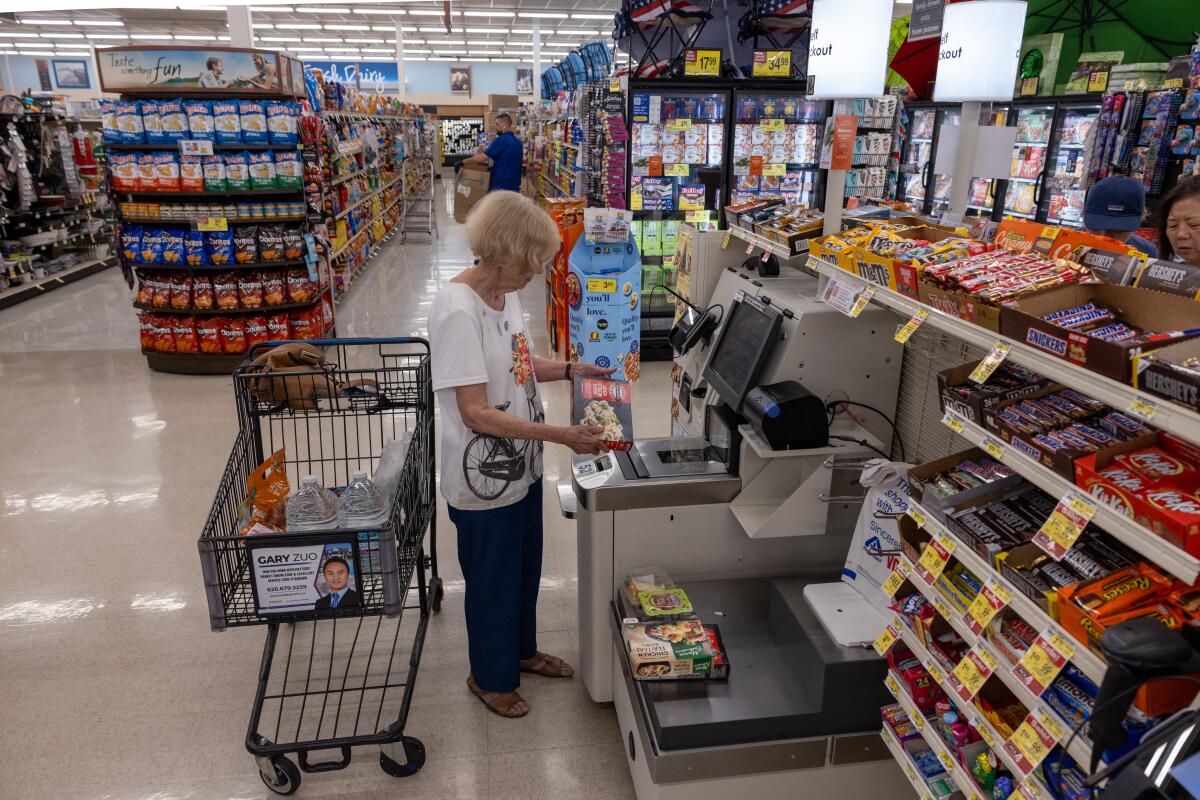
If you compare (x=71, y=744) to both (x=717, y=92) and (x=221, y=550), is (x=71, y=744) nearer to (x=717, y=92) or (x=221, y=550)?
(x=221, y=550)

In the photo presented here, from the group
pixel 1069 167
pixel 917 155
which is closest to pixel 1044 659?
pixel 1069 167

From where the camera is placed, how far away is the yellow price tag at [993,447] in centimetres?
145

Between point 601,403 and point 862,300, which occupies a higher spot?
point 862,300

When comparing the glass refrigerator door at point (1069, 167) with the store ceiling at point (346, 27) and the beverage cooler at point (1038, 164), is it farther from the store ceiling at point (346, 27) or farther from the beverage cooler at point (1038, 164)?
the store ceiling at point (346, 27)

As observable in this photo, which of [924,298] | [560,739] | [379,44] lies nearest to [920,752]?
[924,298]

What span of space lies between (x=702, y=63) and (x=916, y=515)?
5.43 metres

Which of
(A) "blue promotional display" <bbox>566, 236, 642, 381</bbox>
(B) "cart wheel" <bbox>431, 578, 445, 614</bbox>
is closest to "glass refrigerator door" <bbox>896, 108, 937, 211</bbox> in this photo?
(A) "blue promotional display" <bbox>566, 236, 642, 381</bbox>

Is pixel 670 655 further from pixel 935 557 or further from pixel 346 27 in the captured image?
pixel 346 27

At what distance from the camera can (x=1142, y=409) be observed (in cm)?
113

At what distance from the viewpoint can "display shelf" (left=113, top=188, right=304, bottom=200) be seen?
6047 millimetres

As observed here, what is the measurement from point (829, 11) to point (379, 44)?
89.2ft

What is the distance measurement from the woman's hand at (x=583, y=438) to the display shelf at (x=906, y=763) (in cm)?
104

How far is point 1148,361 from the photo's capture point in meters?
1.12

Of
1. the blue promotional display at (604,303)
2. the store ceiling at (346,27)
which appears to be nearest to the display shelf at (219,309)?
the blue promotional display at (604,303)
